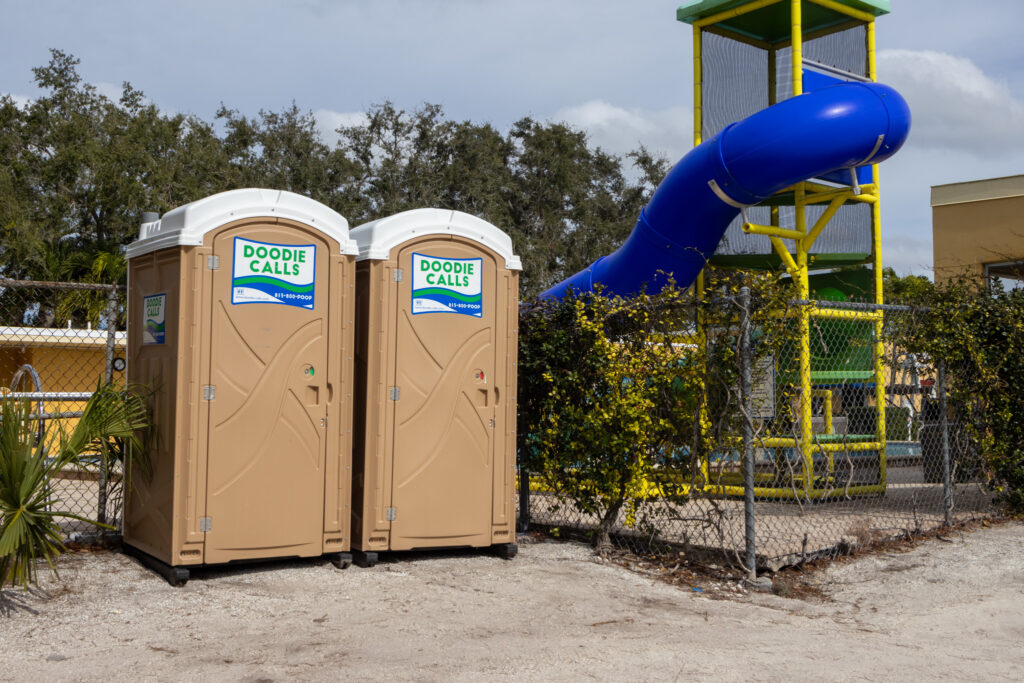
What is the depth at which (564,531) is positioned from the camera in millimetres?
8281

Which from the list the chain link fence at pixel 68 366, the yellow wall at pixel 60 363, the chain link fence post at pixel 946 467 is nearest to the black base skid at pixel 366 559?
the chain link fence at pixel 68 366

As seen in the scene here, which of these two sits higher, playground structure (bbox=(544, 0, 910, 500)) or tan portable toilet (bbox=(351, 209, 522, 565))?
playground structure (bbox=(544, 0, 910, 500))

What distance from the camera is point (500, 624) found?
557 centimetres

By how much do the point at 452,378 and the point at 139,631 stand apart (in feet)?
9.00

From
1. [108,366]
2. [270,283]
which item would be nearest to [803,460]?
[270,283]

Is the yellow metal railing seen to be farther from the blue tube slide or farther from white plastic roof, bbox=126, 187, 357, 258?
white plastic roof, bbox=126, 187, 357, 258

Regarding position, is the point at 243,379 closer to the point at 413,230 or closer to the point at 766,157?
the point at 413,230

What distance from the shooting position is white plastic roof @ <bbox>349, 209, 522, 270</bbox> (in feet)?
22.1

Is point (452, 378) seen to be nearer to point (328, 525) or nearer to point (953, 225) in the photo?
point (328, 525)

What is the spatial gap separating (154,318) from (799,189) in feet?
24.7

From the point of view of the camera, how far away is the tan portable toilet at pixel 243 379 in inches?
238

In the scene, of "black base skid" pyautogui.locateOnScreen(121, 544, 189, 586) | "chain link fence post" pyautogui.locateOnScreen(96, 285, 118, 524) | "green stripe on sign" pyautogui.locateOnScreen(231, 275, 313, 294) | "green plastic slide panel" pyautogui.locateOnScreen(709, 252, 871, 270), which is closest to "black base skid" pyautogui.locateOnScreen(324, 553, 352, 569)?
"black base skid" pyautogui.locateOnScreen(121, 544, 189, 586)

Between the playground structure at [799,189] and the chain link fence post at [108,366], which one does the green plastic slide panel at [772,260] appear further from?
the chain link fence post at [108,366]

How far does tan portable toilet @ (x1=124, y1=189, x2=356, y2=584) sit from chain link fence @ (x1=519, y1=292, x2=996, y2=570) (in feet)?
7.84
